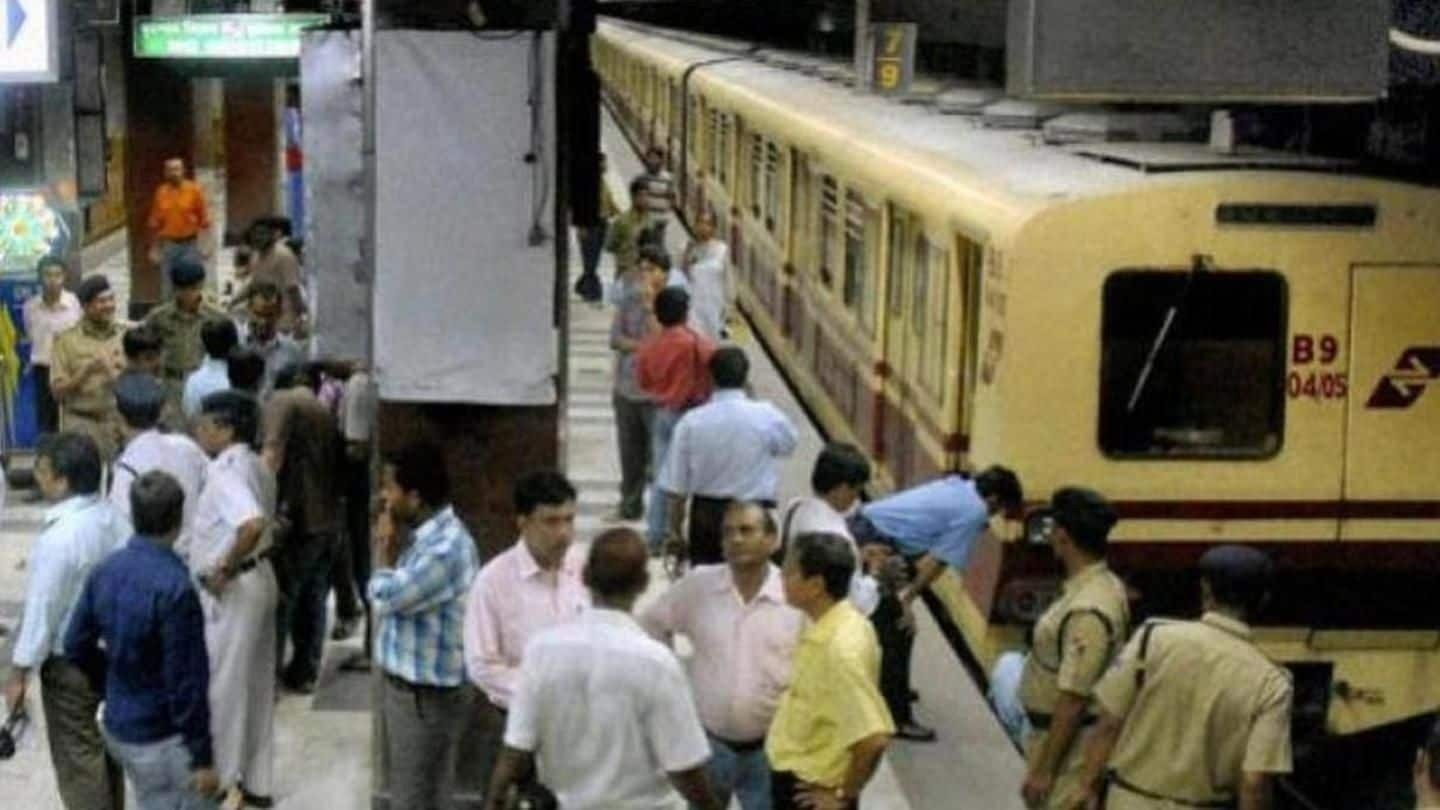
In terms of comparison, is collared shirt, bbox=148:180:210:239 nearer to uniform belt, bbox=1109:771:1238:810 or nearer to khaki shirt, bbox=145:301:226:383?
khaki shirt, bbox=145:301:226:383

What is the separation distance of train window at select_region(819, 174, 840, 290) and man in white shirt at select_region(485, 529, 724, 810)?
9.20 m

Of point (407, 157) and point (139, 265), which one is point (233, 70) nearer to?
point (139, 265)

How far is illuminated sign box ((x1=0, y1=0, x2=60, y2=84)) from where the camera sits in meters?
12.0

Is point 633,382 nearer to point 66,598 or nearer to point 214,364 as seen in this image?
point 214,364

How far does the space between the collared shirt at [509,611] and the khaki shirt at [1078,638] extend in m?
1.41

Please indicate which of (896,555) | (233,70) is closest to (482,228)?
(896,555)

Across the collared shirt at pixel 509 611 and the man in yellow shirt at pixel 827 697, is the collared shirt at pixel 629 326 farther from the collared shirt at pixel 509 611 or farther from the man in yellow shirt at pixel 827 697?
the man in yellow shirt at pixel 827 697

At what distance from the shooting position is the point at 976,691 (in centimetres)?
1081

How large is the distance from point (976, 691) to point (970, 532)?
1.76m

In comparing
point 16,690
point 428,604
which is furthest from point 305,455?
point 428,604

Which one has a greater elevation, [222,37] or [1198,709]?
[222,37]

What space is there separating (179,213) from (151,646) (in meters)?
12.4

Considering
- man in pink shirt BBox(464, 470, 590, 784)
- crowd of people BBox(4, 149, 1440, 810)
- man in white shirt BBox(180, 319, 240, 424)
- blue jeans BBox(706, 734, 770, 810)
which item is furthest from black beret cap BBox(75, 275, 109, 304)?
blue jeans BBox(706, 734, 770, 810)

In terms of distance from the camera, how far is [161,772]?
295 inches
